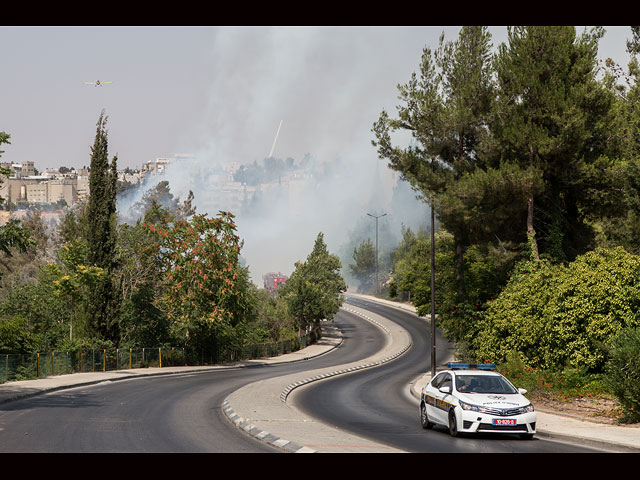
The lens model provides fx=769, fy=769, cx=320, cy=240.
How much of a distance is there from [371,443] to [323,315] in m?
68.9

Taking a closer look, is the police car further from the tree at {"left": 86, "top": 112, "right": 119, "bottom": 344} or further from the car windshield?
the tree at {"left": 86, "top": 112, "right": 119, "bottom": 344}

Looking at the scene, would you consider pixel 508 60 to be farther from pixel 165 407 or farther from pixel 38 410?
pixel 38 410

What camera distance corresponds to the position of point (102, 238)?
49281mm

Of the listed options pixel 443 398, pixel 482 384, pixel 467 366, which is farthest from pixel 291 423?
pixel 482 384

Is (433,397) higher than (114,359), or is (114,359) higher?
(433,397)

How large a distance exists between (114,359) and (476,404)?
115ft

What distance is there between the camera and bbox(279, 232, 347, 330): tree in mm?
83938

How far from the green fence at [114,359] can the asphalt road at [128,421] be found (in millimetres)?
4840

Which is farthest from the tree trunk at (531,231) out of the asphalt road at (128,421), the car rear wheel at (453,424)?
the car rear wheel at (453,424)

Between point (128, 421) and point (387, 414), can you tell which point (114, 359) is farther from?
point (128, 421)

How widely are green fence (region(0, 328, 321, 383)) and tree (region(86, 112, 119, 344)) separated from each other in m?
1.95

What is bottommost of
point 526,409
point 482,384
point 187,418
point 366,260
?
point 187,418

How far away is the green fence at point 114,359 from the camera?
127ft

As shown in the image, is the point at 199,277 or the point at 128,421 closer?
the point at 128,421
